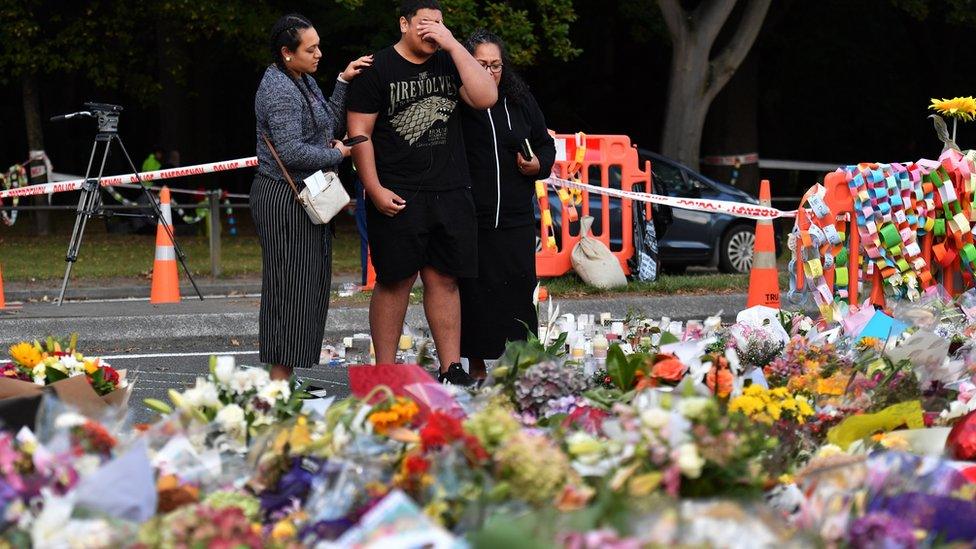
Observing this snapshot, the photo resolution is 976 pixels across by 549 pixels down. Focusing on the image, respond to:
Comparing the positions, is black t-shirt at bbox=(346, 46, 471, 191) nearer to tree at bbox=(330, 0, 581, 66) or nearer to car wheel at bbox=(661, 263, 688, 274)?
car wheel at bbox=(661, 263, 688, 274)

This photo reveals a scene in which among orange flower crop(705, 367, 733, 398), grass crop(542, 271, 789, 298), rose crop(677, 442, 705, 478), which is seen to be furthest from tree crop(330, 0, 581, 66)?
rose crop(677, 442, 705, 478)

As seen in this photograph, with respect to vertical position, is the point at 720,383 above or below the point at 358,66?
below

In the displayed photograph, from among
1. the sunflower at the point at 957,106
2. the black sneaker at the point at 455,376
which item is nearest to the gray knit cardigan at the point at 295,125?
the black sneaker at the point at 455,376

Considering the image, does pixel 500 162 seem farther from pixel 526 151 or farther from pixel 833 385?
pixel 833 385

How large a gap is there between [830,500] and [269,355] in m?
3.97

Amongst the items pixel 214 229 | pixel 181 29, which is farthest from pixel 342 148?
pixel 181 29

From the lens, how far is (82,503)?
2.76 metres

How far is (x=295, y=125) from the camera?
637 cm

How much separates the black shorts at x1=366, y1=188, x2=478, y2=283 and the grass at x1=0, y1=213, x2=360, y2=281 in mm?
10536

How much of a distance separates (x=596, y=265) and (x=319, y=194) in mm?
6502

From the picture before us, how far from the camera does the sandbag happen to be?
41.5 ft

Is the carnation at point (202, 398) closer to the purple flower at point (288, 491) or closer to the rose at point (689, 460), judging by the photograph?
the purple flower at point (288, 491)

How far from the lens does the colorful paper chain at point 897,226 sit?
323 inches

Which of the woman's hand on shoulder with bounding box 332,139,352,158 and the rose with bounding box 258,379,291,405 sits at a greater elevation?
the woman's hand on shoulder with bounding box 332,139,352,158
